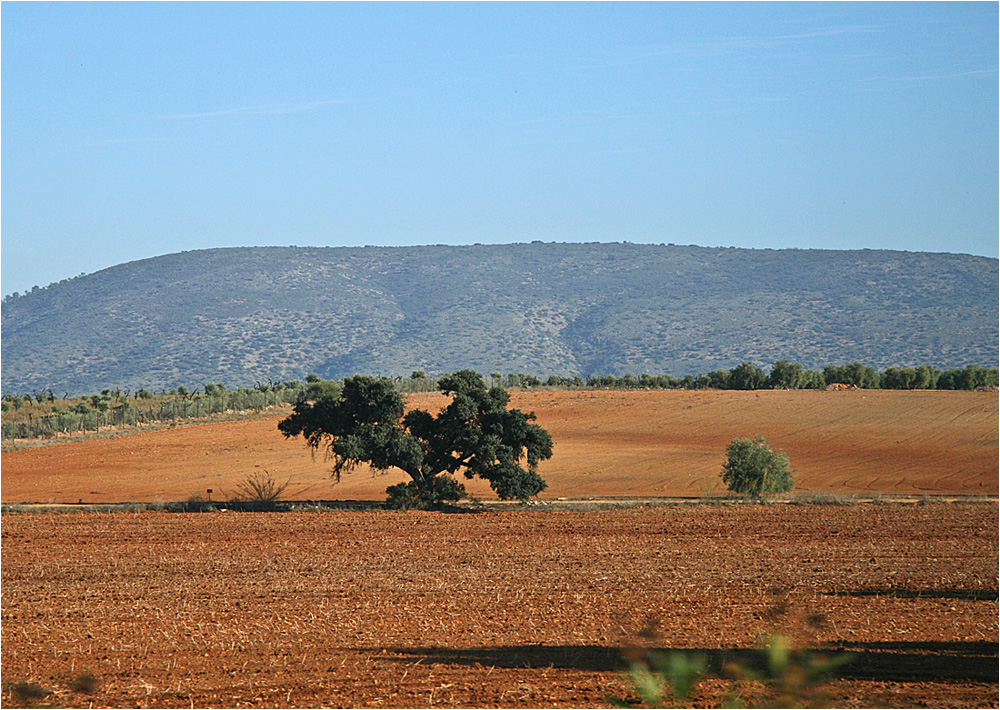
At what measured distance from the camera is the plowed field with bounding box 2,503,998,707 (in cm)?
884

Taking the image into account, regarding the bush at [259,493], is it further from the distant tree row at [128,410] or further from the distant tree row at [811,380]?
the distant tree row at [811,380]

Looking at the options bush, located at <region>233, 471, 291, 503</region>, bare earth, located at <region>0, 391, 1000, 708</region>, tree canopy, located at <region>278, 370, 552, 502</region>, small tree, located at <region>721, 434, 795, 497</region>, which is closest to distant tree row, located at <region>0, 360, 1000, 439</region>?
bare earth, located at <region>0, 391, 1000, 708</region>

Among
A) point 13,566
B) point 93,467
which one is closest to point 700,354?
point 93,467

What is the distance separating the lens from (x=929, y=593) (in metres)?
14.1

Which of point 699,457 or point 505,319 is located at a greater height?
point 505,319

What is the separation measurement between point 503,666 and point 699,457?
3447cm

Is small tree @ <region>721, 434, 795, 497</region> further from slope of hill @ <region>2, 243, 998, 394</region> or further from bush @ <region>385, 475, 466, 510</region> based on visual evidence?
slope of hill @ <region>2, 243, 998, 394</region>

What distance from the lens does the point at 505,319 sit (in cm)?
17238

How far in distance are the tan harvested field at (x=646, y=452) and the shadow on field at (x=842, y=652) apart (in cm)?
2189

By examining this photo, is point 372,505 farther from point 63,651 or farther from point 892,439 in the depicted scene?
point 892,439

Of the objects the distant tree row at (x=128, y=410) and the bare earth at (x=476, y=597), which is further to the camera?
the distant tree row at (x=128, y=410)

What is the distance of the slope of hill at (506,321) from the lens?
151m

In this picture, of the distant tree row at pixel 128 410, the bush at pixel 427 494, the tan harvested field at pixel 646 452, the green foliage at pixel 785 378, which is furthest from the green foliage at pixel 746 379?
the bush at pixel 427 494

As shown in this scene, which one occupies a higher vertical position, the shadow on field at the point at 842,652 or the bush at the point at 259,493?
the shadow on field at the point at 842,652
